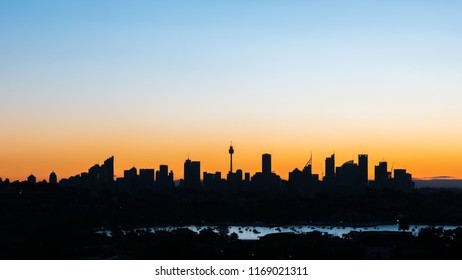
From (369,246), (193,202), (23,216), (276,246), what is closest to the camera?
(276,246)

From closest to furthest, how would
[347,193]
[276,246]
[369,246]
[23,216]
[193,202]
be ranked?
[276,246] → [369,246] → [23,216] → [193,202] → [347,193]

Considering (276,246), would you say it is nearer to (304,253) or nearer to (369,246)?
(304,253)
